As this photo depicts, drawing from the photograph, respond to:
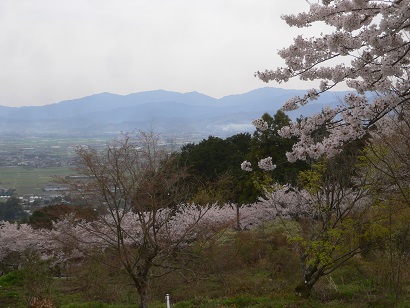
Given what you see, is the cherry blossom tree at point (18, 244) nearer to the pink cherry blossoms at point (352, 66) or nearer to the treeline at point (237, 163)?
the treeline at point (237, 163)

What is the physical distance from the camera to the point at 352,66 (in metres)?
3.96

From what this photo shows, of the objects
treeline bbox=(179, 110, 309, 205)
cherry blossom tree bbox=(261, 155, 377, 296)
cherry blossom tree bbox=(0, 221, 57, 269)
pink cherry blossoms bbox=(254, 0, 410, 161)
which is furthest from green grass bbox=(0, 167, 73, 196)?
pink cherry blossoms bbox=(254, 0, 410, 161)

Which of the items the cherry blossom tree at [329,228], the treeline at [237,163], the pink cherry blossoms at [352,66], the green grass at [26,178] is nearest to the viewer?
the pink cherry blossoms at [352,66]

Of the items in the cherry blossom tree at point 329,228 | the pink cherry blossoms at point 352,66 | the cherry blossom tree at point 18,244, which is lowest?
the cherry blossom tree at point 18,244

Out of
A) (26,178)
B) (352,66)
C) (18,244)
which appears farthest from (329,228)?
(26,178)

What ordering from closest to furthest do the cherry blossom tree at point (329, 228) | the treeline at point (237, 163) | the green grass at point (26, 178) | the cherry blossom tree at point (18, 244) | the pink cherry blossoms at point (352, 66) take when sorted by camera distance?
the pink cherry blossoms at point (352, 66), the cherry blossom tree at point (329, 228), the treeline at point (237, 163), the cherry blossom tree at point (18, 244), the green grass at point (26, 178)

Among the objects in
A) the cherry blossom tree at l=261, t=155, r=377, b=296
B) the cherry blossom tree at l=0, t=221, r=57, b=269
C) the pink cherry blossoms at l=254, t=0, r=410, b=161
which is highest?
the pink cherry blossoms at l=254, t=0, r=410, b=161

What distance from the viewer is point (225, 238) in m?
14.8

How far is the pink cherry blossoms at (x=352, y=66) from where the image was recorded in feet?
10.8

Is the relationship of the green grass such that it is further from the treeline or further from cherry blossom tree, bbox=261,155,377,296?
cherry blossom tree, bbox=261,155,377,296

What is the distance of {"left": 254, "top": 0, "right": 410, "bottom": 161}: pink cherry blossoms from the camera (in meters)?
3.29

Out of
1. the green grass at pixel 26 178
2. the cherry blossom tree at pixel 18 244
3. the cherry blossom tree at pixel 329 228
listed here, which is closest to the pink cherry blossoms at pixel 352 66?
the cherry blossom tree at pixel 329 228

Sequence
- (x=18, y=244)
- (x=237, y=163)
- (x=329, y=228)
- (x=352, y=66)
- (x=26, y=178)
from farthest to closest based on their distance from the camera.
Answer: (x=26, y=178), (x=237, y=163), (x=18, y=244), (x=329, y=228), (x=352, y=66)

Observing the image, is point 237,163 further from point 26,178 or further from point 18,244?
point 26,178
